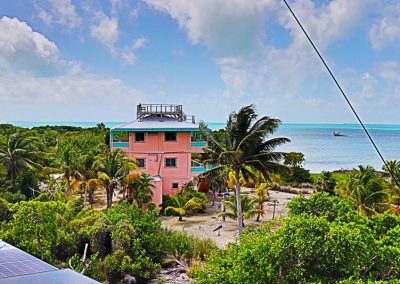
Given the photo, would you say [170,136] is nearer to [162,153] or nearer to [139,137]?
[162,153]

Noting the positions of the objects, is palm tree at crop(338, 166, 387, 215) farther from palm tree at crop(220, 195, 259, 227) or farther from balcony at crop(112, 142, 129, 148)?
balcony at crop(112, 142, 129, 148)

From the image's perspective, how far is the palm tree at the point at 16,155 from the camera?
23125 millimetres

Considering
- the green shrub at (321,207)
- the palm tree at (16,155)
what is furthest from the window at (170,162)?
the green shrub at (321,207)

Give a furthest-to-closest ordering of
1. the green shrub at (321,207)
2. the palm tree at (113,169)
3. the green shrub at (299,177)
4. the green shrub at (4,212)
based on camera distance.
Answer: the green shrub at (299,177)
the palm tree at (113,169)
the green shrub at (4,212)
the green shrub at (321,207)

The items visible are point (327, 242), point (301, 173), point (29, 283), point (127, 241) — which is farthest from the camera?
point (301, 173)

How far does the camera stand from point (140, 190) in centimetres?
2255

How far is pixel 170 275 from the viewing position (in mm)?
14656

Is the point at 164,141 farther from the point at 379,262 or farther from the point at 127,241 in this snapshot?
the point at 379,262

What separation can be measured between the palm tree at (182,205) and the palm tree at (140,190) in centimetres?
134

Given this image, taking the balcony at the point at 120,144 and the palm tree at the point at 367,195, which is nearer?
the palm tree at the point at 367,195

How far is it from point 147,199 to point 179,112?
26.3ft

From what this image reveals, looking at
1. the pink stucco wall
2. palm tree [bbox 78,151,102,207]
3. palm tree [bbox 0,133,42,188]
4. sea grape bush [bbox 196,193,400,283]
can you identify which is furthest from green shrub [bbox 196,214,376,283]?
the pink stucco wall

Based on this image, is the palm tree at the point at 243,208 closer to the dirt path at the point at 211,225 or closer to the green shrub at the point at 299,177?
the dirt path at the point at 211,225

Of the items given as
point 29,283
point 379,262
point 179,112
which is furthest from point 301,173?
point 29,283
